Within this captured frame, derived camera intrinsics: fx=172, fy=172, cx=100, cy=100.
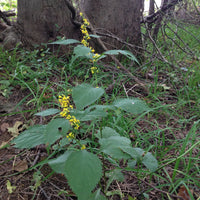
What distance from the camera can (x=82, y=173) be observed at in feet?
1.94

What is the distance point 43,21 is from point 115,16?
975 millimetres

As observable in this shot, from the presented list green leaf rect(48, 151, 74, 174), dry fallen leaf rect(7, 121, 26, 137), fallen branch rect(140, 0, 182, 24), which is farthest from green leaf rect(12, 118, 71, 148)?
fallen branch rect(140, 0, 182, 24)

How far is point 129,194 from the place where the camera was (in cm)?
103

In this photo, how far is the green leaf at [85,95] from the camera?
645 mm

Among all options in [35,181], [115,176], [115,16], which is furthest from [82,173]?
[115,16]

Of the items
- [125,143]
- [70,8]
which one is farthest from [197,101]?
[70,8]

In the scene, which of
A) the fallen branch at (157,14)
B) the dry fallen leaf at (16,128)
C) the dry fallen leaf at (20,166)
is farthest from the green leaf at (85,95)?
the fallen branch at (157,14)

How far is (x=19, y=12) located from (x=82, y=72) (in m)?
1.30

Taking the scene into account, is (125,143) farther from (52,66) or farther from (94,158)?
(52,66)

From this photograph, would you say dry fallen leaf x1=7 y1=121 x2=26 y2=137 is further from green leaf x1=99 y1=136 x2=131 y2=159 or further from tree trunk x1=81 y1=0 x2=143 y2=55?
tree trunk x1=81 y1=0 x2=143 y2=55

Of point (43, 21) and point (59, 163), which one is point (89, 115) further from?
point (43, 21)

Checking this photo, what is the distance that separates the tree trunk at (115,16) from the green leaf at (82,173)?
1841 millimetres

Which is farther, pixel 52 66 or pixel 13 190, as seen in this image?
pixel 52 66

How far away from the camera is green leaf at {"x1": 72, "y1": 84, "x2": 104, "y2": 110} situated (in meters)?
0.65
